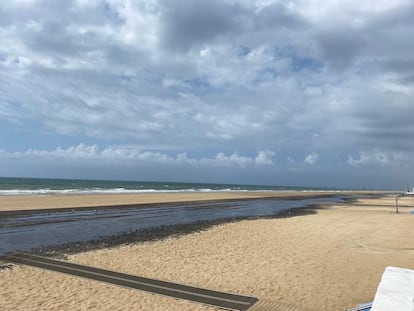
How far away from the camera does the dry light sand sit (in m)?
7.35

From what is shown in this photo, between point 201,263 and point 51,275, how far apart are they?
430cm

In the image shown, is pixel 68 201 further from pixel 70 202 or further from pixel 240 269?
pixel 240 269

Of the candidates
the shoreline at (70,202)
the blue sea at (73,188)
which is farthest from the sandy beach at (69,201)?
the blue sea at (73,188)

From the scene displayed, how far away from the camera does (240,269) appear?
9969mm

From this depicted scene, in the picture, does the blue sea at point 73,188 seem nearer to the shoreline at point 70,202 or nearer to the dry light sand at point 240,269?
the shoreline at point 70,202

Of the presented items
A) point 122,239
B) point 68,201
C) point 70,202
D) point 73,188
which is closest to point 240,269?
point 122,239

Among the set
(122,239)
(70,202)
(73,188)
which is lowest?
(122,239)

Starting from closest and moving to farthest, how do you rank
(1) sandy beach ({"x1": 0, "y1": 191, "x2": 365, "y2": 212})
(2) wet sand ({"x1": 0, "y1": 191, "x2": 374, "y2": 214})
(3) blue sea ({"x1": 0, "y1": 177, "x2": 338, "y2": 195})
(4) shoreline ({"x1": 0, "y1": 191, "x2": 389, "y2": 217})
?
(4) shoreline ({"x1": 0, "y1": 191, "x2": 389, "y2": 217}) → (2) wet sand ({"x1": 0, "y1": 191, "x2": 374, "y2": 214}) → (1) sandy beach ({"x1": 0, "y1": 191, "x2": 365, "y2": 212}) → (3) blue sea ({"x1": 0, "y1": 177, "x2": 338, "y2": 195})

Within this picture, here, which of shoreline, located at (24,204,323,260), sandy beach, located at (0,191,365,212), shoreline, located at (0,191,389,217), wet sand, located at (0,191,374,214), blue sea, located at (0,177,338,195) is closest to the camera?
shoreline, located at (24,204,323,260)

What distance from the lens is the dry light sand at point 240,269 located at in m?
7.35

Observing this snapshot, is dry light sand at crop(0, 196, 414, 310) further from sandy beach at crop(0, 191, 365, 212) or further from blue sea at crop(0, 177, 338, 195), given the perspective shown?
blue sea at crop(0, 177, 338, 195)

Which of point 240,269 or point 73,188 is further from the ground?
point 73,188

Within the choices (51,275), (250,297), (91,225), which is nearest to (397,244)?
(250,297)

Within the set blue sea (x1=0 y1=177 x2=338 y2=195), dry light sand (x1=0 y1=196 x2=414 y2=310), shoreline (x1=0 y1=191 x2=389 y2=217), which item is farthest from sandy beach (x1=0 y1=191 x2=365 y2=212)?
dry light sand (x1=0 y1=196 x2=414 y2=310)
